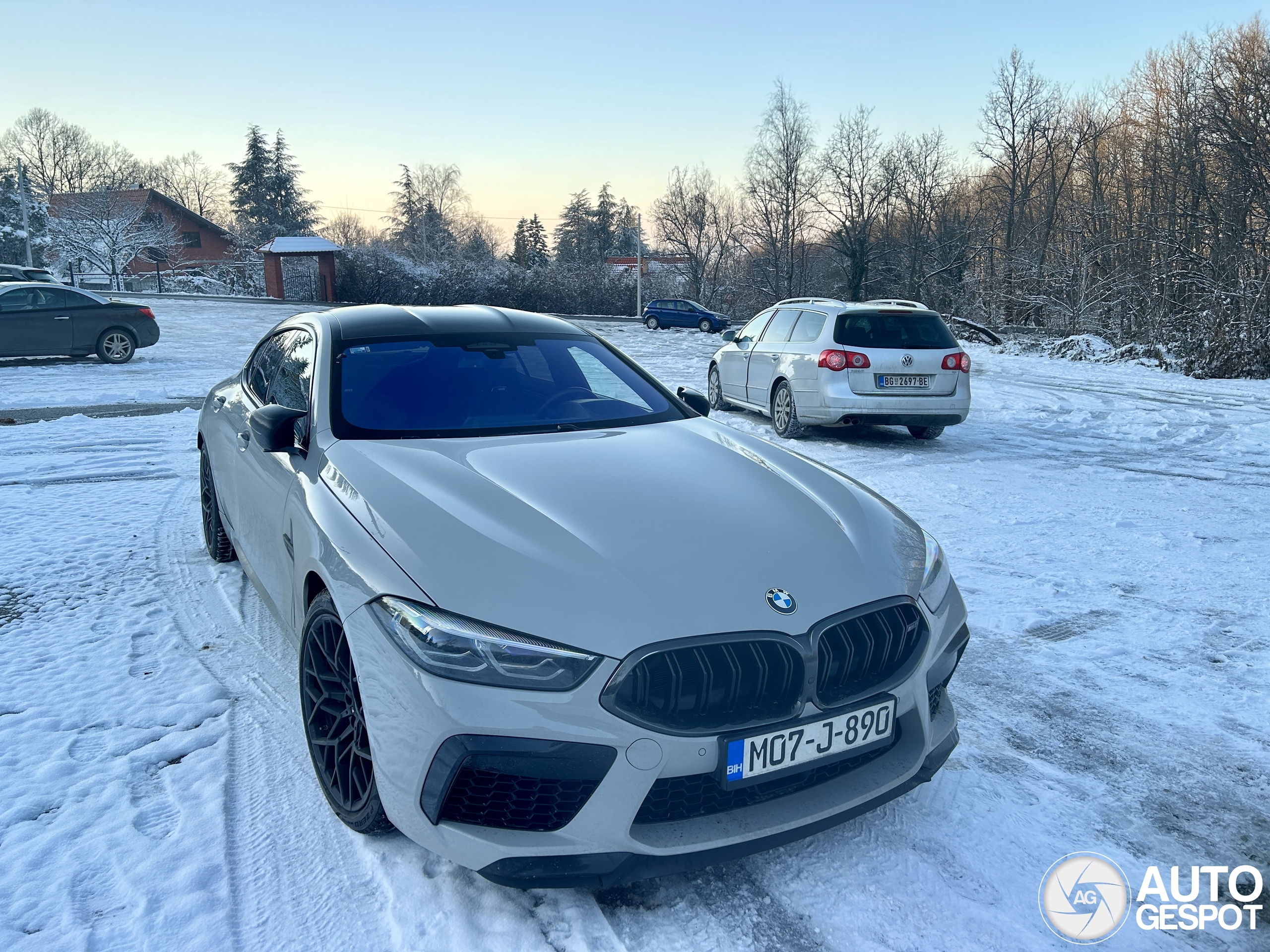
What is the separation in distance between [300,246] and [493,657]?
164 ft

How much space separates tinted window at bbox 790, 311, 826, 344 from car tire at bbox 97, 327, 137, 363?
13699mm

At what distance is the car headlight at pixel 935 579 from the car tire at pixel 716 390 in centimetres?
929

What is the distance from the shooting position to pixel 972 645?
3.97 m

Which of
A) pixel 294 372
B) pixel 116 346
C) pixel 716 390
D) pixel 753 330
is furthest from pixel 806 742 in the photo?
pixel 116 346

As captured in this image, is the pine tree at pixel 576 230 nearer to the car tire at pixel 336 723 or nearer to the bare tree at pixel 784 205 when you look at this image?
the bare tree at pixel 784 205

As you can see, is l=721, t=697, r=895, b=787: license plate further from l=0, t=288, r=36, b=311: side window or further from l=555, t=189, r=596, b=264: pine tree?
l=555, t=189, r=596, b=264: pine tree

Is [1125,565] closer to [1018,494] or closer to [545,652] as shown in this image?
[1018,494]

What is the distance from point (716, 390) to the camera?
12359 mm

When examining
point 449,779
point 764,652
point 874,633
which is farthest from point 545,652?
point 874,633

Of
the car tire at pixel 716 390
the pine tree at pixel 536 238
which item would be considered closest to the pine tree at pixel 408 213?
the pine tree at pixel 536 238

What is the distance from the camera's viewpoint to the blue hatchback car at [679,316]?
3684 cm

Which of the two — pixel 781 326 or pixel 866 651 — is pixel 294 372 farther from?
pixel 781 326

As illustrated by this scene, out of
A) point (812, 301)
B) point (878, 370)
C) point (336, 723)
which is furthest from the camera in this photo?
point (812, 301)

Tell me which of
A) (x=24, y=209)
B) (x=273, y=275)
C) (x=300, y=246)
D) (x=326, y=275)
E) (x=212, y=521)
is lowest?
(x=212, y=521)
